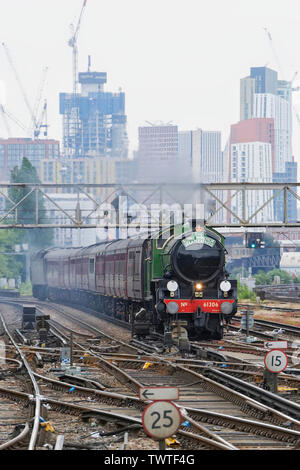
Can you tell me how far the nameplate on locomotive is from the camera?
76.0ft

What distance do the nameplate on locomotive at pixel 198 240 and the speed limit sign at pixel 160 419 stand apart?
1341cm

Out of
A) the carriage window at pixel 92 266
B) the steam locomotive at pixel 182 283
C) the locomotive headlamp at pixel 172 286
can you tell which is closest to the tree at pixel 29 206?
the carriage window at pixel 92 266

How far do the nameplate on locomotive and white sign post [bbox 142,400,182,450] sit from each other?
13405mm

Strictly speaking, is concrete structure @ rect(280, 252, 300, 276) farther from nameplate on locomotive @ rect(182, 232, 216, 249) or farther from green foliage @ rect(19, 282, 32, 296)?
nameplate on locomotive @ rect(182, 232, 216, 249)

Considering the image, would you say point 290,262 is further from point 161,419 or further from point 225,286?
point 161,419

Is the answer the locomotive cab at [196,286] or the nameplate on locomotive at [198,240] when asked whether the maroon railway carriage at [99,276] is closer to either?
the locomotive cab at [196,286]

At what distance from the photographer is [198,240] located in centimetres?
2330

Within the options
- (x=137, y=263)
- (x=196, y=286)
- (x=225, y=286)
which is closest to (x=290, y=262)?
(x=137, y=263)

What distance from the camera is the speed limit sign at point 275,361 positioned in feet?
50.2

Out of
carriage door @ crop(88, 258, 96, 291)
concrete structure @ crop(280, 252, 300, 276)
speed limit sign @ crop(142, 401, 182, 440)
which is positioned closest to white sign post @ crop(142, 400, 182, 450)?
speed limit sign @ crop(142, 401, 182, 440)

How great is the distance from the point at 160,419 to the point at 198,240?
44.9ft

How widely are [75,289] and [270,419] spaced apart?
114ft
